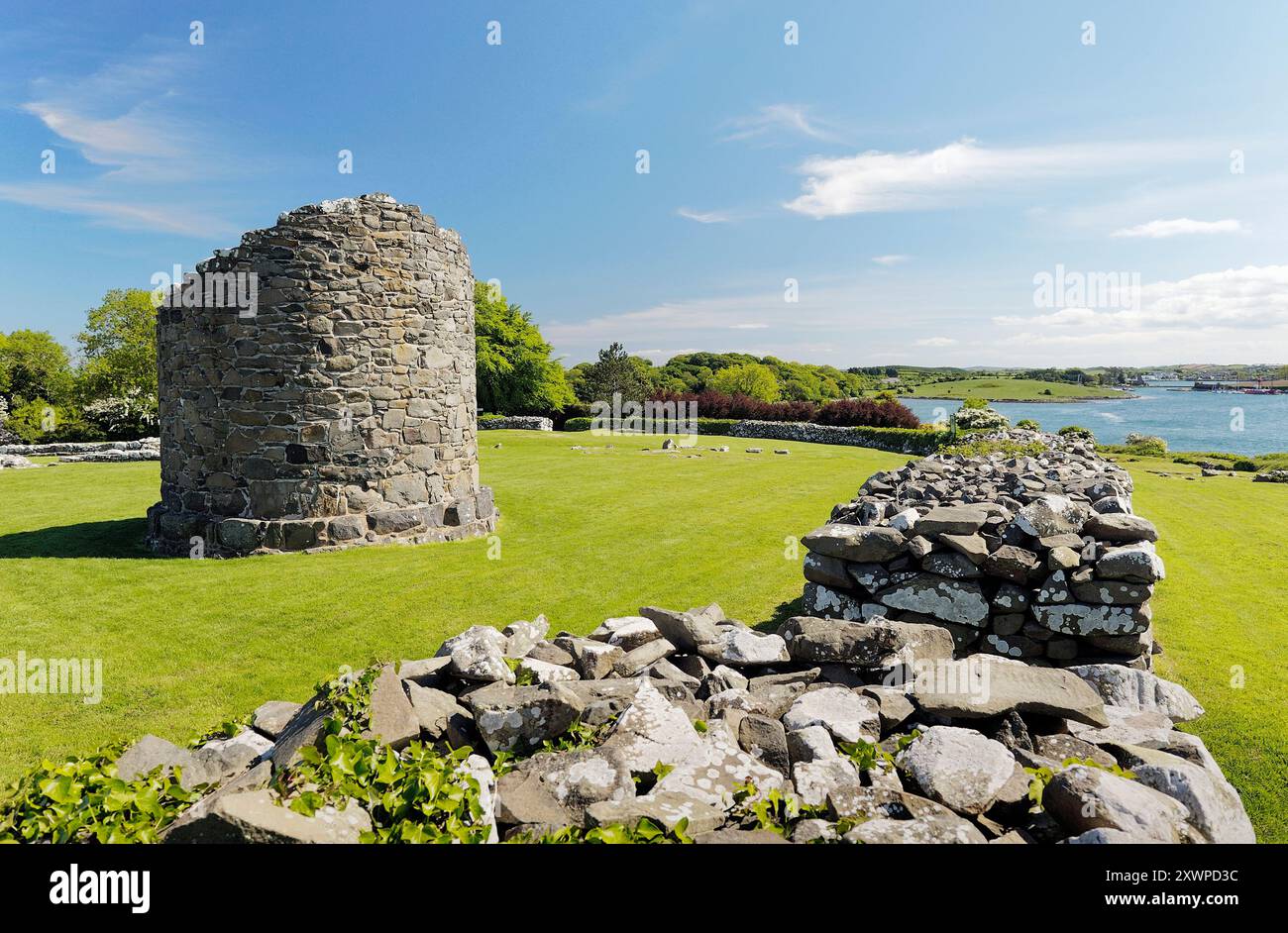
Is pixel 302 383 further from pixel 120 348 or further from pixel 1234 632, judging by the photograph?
pixel 120 348

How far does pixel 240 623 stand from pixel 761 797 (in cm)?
727

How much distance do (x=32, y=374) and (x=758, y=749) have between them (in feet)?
203

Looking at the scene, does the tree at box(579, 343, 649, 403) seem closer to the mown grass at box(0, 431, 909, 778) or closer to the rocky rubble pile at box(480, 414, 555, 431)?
the rocky rubble pile at box(480, 414, 555, 431)

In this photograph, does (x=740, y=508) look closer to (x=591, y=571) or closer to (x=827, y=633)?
(x=591, y=571)

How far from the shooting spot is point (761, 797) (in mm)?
2904

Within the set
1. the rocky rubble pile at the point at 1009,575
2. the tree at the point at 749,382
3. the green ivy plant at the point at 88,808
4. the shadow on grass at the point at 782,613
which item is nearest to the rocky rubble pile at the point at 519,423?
the tree at the point at 749,382

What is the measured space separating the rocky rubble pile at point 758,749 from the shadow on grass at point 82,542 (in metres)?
9.06

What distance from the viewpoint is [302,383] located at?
10.3m

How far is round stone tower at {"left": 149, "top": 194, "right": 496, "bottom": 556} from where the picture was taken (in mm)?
10273

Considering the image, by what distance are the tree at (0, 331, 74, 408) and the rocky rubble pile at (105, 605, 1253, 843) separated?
5386 cm

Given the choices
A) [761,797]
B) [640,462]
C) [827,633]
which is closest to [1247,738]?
[827,633]

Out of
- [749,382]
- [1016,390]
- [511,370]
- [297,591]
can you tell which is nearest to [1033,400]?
[1016,390]

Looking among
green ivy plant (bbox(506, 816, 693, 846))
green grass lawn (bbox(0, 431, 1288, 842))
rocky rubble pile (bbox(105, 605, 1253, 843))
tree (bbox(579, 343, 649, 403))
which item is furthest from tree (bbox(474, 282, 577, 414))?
green ivy plant (bbox(506, 816, 693, 846))

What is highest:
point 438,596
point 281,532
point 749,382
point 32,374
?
point 749,382
